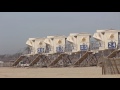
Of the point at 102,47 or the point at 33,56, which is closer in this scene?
the point at 102,47

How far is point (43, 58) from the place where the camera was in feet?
197

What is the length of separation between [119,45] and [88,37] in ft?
22.1
